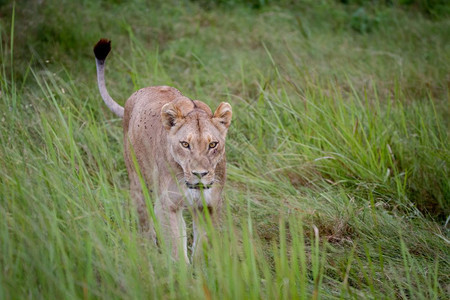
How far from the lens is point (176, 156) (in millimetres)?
3428

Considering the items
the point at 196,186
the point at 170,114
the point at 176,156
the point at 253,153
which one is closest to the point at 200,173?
the point at 196,186

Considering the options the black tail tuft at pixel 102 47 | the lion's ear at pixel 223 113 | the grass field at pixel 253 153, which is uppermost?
the black tail tuft at pixel 102 47

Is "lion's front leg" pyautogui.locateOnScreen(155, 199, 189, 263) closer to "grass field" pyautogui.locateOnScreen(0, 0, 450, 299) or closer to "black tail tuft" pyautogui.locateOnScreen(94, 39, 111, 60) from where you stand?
"grass field" pyautogui.locateOnScreen(0, 0, 450, 299)

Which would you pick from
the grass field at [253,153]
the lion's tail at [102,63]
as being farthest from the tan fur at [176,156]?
the lion's tail at [102,63]

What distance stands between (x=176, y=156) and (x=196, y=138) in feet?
0.68

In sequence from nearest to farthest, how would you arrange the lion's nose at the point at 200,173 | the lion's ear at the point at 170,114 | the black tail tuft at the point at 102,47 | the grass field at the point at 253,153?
the grass field at the point at 253,153 → the lion's nose at the point at 200,173 → the lion's ear at the point at 170,114 → the black tail tuft at the point at 102,47

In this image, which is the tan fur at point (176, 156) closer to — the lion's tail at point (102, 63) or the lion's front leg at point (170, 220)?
the lion's front leg at point (170, 220)

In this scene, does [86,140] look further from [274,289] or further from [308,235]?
[274,289]

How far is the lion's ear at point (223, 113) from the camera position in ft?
11.6

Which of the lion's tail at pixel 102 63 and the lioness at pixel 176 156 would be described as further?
the lion's tail at pixel 102 63

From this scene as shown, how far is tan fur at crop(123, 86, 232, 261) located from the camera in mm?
3295

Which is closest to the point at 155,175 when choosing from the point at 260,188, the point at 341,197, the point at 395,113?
the point at 260,188

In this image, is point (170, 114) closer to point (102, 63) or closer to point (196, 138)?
point (196, 138)

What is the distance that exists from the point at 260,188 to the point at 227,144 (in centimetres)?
62
